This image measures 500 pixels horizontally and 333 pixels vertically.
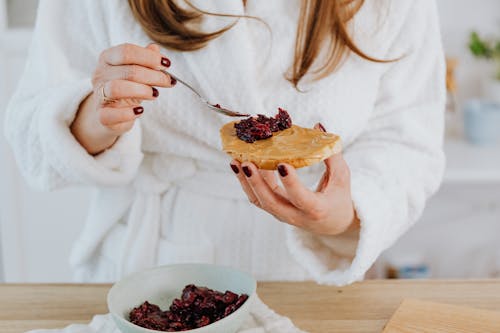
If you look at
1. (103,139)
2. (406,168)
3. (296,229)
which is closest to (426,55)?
(406,168)

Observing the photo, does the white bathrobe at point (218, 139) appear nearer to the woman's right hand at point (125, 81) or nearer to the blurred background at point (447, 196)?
the woman's right hand at point (125, 81)

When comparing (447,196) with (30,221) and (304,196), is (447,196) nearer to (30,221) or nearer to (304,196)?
(30,221)

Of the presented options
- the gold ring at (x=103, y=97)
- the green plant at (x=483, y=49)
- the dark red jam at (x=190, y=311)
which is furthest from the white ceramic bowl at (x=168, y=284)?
the green plant at (x=483, y=49)

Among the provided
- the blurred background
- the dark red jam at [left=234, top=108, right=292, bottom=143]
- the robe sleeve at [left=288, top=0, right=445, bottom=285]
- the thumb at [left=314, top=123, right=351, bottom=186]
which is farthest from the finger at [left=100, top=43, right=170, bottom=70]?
the blurred background

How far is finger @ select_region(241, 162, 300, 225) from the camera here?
2.55 feet

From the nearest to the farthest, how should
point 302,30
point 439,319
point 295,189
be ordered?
point 295,189, point 439,319, point 302,30

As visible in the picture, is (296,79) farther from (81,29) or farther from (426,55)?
(81,29)

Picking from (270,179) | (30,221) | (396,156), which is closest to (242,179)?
(270,179)

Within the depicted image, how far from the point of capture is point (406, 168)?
1.05 meters

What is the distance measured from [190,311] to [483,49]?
1496 mm

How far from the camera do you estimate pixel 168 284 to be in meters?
0.93

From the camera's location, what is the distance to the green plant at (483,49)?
6.53 ft

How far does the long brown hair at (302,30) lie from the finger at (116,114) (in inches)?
8.3

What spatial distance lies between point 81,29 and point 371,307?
0.63 meters
